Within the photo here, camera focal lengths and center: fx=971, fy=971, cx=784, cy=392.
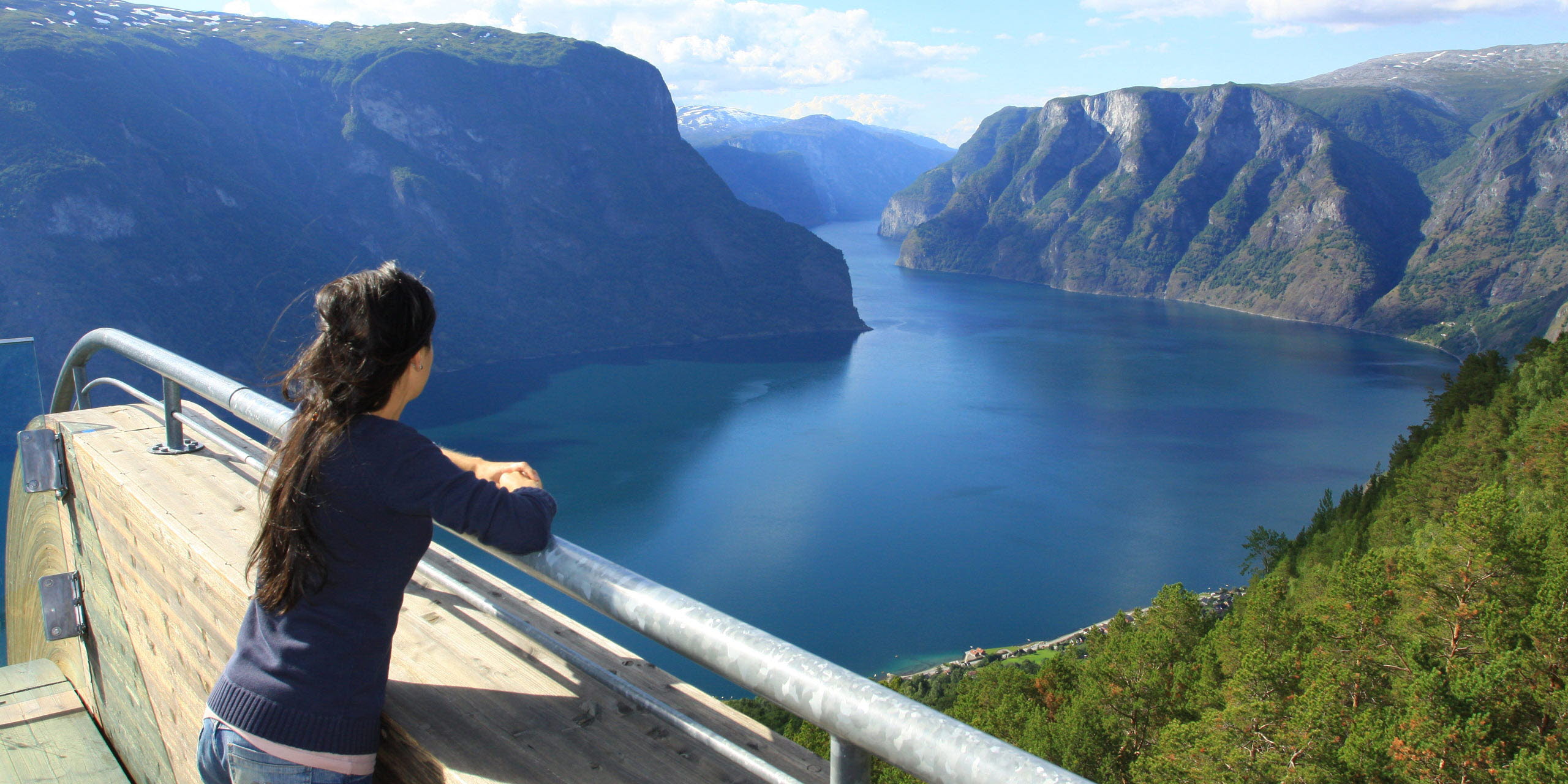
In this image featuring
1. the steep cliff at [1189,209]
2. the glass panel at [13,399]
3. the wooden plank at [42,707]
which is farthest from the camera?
the steep cliff at [1189,209]

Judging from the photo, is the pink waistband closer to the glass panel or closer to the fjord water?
the glass panel

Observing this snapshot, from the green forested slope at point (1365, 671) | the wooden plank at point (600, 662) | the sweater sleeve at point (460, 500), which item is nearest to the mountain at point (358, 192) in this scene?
the green forested slope at point (1365, 671)

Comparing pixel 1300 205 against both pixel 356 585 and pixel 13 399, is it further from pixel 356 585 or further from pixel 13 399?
pixel 356 585

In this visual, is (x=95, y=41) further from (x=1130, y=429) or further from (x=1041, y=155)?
(x=1041, y=155)

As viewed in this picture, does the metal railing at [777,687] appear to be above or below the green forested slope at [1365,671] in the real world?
above

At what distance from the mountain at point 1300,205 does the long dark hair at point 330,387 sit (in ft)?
347

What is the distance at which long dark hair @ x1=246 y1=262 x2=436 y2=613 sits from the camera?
1640 mm

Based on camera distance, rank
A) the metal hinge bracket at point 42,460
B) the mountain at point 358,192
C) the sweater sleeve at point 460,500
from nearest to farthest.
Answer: the sweater sleeve at point 460,500 → the metal hinge bracket at point 42,460 → the mountain at point 358,192

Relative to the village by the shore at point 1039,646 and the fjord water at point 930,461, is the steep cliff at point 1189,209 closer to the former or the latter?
the fjord water at point 930,461

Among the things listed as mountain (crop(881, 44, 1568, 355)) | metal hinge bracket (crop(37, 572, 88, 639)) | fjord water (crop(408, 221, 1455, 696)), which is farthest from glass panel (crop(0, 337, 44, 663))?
mountain (crop(881, 44, 1568, 355))

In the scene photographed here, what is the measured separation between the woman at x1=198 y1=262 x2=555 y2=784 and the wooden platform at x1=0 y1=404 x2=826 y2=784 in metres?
0.14

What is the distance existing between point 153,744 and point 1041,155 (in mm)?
177072

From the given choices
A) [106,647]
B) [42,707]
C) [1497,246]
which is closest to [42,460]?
[106,647]

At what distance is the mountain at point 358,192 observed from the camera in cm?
6309
